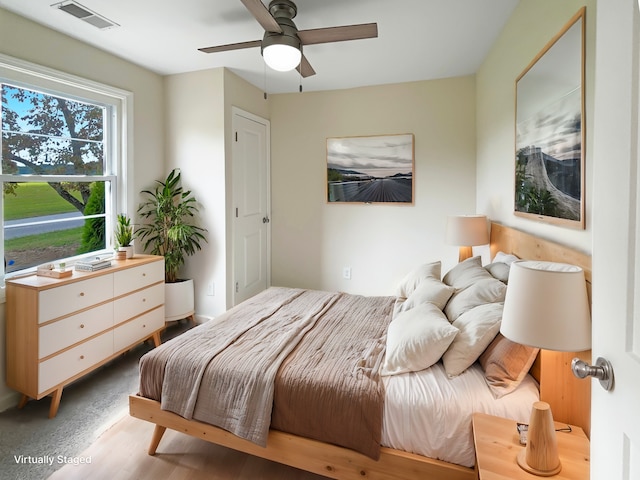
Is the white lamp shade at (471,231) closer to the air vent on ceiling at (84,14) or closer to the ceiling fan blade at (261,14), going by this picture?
the ceiling fan blade at (261,14)

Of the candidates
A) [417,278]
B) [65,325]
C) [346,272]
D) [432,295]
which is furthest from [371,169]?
[65,325]

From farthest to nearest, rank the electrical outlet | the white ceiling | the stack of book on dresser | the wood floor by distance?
the electrical outlet → the stack of book on dresser → the white ceiling → the wood floor

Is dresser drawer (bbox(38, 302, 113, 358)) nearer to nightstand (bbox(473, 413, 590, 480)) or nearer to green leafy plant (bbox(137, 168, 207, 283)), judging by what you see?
green leafy plant (bbox(137, 168, 207, 283))

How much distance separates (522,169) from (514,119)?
41 centimetres

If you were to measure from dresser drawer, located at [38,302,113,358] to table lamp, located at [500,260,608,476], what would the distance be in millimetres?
2529

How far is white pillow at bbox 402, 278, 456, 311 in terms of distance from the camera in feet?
7.02

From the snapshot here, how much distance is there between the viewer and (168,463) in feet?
6.27

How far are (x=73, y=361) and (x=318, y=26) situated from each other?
2.84 meters

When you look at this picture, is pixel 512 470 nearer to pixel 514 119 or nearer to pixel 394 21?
pixel 514 119

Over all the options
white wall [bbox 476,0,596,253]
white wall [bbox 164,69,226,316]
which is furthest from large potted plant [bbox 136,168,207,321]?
white wall [bbox 476,0,596,253]

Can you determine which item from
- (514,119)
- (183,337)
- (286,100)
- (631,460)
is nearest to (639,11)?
(631,460)

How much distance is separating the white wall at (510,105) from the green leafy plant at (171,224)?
2716 mm

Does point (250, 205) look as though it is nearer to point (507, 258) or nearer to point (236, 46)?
point (236, 46)

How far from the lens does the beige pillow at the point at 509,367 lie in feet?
5.02
